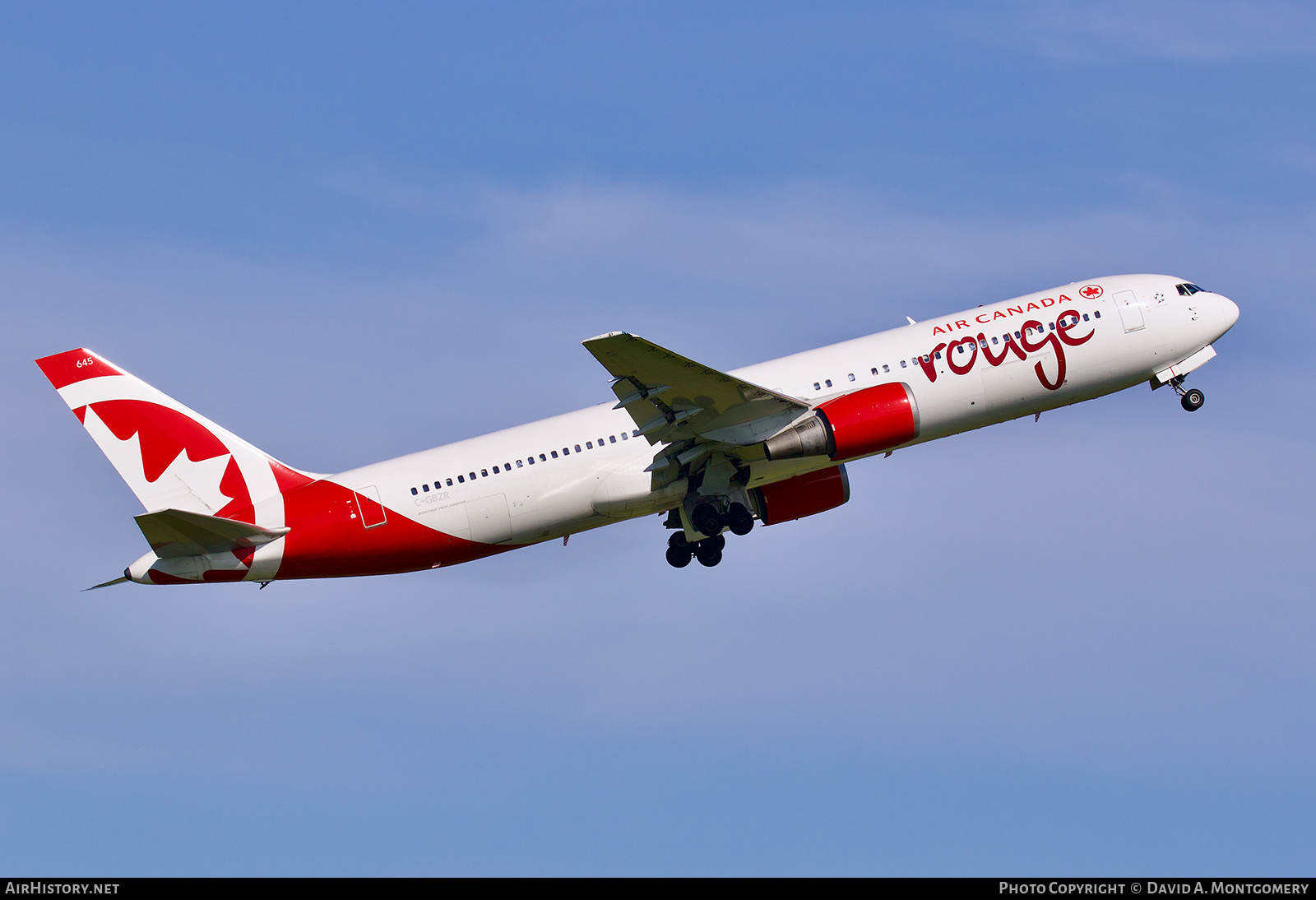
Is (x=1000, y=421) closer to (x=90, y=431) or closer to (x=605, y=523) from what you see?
(x=605, y=523)

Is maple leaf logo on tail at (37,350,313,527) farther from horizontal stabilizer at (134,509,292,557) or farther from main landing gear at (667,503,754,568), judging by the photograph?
main landing gear at (667,503,754,568)

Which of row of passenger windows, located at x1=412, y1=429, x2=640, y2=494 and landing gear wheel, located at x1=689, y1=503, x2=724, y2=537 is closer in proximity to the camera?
row of passenger windows, located at x1=412, y1=429, x2=640, y2=494

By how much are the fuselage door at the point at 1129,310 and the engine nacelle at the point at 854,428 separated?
26.8 feet

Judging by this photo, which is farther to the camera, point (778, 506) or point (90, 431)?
point (778, 506)

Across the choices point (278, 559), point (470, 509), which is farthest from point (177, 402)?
point (470, 509)

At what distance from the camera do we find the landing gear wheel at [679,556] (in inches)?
1793

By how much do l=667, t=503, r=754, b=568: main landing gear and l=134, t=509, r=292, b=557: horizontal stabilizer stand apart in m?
12.6

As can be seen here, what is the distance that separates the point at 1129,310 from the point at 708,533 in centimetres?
1527

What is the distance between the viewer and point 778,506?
1775 inches

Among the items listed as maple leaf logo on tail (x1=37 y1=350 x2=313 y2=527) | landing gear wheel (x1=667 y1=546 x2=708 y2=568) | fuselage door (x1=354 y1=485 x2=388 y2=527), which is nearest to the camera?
fuselage door (x1=354 y1=485 x2=388 y2=527)

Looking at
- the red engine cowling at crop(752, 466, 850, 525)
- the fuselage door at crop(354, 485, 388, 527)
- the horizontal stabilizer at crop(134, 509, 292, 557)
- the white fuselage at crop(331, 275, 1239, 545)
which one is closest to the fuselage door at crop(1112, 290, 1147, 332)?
the white fuselage at crop(331, 275, 1239, 545)

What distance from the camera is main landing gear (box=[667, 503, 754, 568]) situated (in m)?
42.8

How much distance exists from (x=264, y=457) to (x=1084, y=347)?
25.8 m

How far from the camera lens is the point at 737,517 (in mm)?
43312
